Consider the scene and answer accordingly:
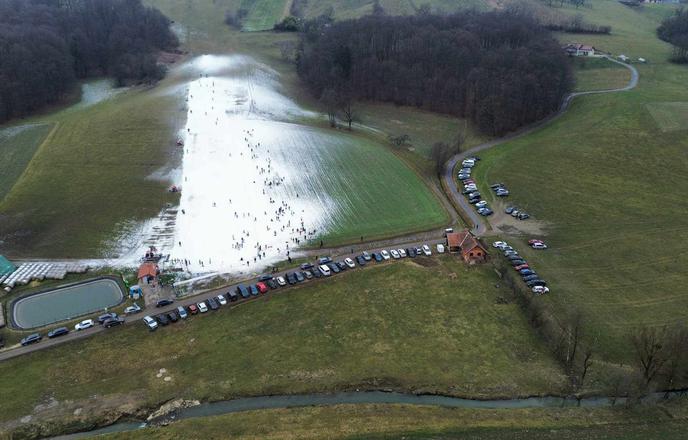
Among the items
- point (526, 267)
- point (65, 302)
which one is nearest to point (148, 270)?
point (65, 302)

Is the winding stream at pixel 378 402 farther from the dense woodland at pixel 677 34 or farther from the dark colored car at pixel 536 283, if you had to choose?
the dense woodland at pixel 677 34

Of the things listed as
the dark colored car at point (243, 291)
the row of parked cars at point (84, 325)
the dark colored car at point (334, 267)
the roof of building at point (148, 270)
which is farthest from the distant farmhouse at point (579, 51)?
the row of parked cars at point (84, 325)

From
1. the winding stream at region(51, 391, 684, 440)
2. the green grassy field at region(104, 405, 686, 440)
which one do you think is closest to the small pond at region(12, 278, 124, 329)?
the green grassy field at region(104, 405, 686, 440)

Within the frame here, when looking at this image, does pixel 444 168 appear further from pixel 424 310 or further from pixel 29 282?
pixel 29 282

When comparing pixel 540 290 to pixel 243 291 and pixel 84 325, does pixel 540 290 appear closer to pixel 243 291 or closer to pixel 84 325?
pixel 243 291

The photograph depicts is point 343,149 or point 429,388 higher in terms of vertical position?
point 343,149

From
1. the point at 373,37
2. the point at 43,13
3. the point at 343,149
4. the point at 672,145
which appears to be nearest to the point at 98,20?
the point at 43,13

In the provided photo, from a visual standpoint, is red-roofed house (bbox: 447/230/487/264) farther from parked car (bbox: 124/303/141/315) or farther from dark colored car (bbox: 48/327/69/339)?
dark colored car (bbox: 48/327/69/339)
